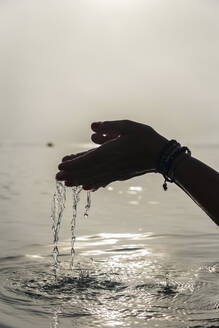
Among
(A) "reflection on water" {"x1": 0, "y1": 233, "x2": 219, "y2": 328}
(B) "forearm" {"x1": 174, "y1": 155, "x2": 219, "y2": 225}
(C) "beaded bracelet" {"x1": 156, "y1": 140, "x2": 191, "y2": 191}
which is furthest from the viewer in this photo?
(A) "reflection on water" {"x1": 0, "y1": 233, "x2": 219, "y2": 328}

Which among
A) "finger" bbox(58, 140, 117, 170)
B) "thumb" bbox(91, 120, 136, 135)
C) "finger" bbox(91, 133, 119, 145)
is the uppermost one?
"thumb" bbox(91, 120, 136, 135)

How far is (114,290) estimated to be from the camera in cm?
666

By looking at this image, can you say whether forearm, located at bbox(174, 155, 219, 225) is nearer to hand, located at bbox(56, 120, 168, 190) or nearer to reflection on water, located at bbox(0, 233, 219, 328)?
hand, located at bbox(56, 120, 168, 190)

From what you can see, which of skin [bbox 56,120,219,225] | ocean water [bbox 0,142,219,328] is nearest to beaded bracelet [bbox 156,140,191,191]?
skin [bbox 56,120,219,225]

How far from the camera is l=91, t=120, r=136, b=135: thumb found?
277 centimetres

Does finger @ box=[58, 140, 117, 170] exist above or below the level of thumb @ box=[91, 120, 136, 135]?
below

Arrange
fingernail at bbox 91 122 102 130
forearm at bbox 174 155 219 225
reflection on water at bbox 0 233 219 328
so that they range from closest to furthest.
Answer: forearm at bbox 174 155 219 225
fingernail at bbox 91 122 102 130
reflection on water at bbox 0 233 219 328

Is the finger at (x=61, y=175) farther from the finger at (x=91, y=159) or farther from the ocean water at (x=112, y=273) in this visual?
the ocean water at (x=112, y=273)

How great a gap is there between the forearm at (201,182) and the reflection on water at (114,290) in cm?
281

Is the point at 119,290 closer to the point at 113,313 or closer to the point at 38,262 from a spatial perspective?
the point at 113,313

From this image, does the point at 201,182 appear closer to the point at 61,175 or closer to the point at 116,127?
the point at 116,127

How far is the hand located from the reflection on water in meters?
2.87

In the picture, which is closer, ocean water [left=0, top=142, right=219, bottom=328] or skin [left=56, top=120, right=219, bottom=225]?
skin [left=56, top=120, right=219, bottom=225]

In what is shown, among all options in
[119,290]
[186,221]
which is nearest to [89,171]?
[119,290]
